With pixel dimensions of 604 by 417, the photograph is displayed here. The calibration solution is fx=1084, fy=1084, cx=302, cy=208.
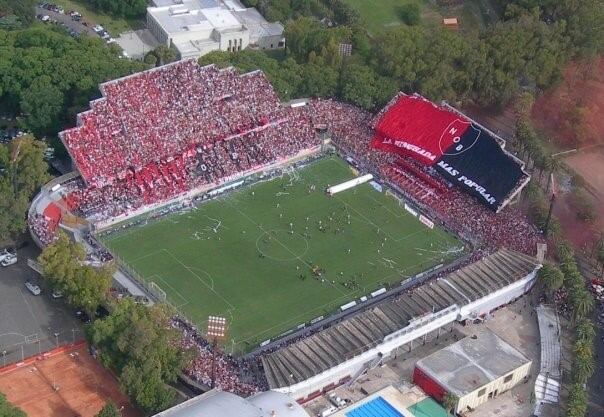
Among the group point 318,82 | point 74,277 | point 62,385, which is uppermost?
point 318,82

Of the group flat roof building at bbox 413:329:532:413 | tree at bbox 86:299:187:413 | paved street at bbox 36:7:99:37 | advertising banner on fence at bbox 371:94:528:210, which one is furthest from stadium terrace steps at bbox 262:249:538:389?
paved street at bbox 36:7:99:37

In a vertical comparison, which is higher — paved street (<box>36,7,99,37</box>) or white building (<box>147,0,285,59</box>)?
white building (<box>147,0,285,59</box>)

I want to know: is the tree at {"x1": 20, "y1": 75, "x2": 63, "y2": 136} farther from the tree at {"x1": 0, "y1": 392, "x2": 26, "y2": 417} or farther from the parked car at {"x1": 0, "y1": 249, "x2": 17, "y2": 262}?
the tree at {"x1": 0, "y1": 392, "x2": 26, "y2": 417}

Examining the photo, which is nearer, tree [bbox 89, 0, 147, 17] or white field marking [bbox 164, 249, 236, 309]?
white field marking [bbox 164, 249, 236, 309]

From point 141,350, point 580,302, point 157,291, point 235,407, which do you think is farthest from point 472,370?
point 157,291

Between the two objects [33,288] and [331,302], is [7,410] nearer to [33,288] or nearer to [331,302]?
[33,288]

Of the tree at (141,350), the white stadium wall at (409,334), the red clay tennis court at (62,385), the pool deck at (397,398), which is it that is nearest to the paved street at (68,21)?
the red clay tennis court at (62,385)

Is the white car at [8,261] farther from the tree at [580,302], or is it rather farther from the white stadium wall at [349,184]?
the tree at [580,302]
